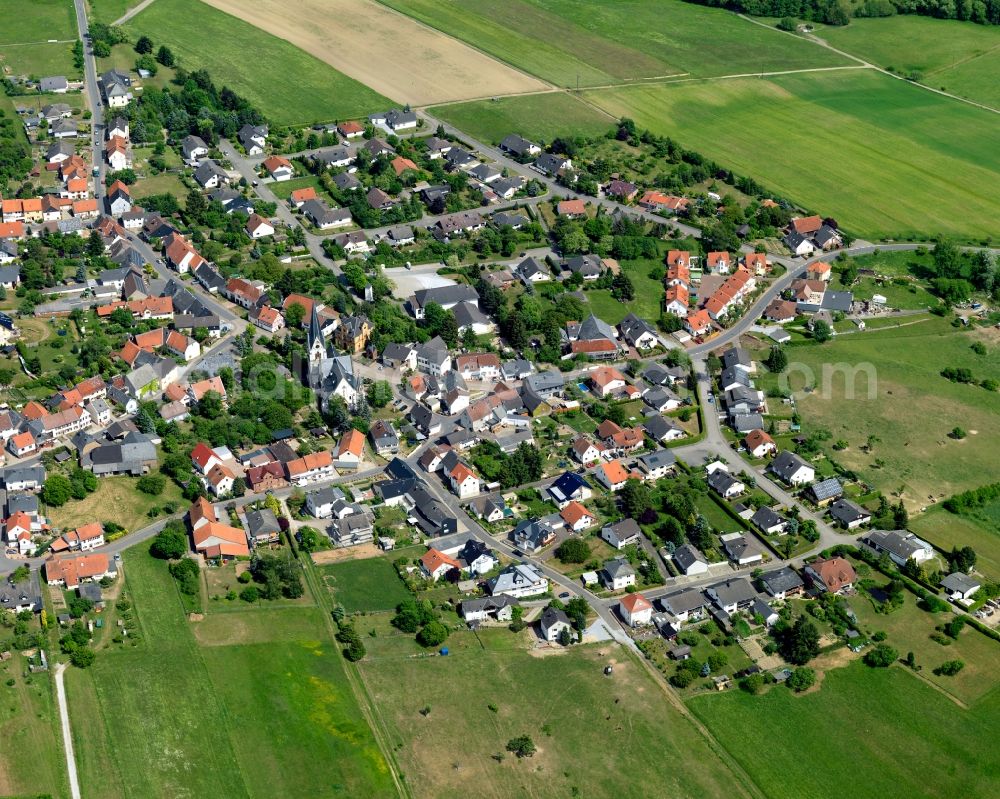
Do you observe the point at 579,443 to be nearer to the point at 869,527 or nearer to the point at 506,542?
the point at 506,542

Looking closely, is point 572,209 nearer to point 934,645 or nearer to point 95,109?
point 95,109

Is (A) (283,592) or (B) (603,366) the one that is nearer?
(A) (283,592)

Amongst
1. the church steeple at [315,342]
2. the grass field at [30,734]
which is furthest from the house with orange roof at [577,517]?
the grass field at [30,734]

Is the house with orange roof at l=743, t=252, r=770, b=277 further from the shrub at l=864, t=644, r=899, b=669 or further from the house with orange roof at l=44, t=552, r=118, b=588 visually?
the house with orange roof at l=44, t=552, r=118, b=588

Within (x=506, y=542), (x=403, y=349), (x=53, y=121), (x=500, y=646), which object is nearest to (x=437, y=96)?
(x=53, y=121)

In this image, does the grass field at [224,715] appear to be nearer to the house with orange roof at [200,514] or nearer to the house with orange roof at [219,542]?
the house with orange roof at [219,542]

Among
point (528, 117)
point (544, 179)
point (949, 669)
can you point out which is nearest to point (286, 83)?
point (528, 117)

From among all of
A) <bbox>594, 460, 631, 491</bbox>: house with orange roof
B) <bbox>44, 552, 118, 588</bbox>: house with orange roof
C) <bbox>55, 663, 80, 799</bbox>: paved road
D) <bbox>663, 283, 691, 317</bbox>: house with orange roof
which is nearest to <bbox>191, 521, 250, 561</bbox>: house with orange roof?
<bbox>44, 552, 118, 588</bbox>: house with orange roof
